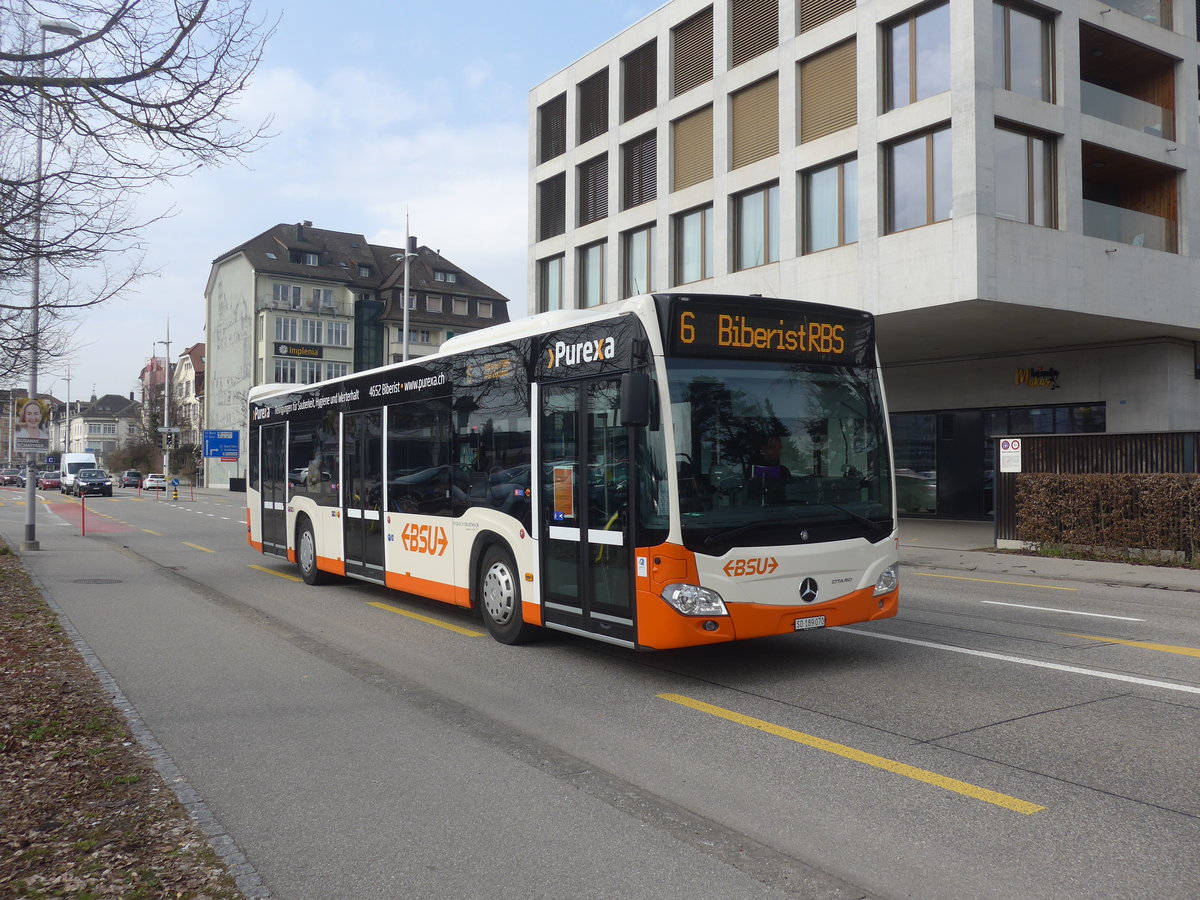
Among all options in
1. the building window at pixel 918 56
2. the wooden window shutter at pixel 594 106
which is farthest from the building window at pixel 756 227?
the wooden window shutter at pixel 594 106

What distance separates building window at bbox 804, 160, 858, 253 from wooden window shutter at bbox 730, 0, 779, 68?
13.2ft

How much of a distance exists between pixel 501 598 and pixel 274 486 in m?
7.59

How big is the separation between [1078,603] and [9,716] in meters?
11.2

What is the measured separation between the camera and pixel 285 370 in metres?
80.0

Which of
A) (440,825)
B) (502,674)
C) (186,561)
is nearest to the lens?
(440,825)

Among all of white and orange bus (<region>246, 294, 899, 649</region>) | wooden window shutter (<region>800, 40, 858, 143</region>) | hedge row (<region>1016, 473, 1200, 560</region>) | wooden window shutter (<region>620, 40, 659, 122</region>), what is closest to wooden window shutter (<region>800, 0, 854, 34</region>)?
wooden window shutter (<region>800, 40, 858, 143</region>)

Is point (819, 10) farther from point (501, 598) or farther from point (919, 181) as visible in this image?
point (501, 598)

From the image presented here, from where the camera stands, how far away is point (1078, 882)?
3838 millimetres

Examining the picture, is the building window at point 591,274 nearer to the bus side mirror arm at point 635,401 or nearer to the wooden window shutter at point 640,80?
the wooden window shutter at point 640,80

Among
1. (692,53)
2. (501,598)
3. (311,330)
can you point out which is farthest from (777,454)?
(311,330)

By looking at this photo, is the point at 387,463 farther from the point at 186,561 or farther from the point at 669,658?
the point at 186,561

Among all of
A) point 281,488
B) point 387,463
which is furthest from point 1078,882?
point 281,488

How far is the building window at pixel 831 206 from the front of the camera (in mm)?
23172

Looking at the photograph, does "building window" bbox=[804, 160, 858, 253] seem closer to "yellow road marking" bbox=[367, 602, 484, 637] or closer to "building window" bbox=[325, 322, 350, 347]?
"yellow road marking" bbox=[367, 602, 484, 637]
